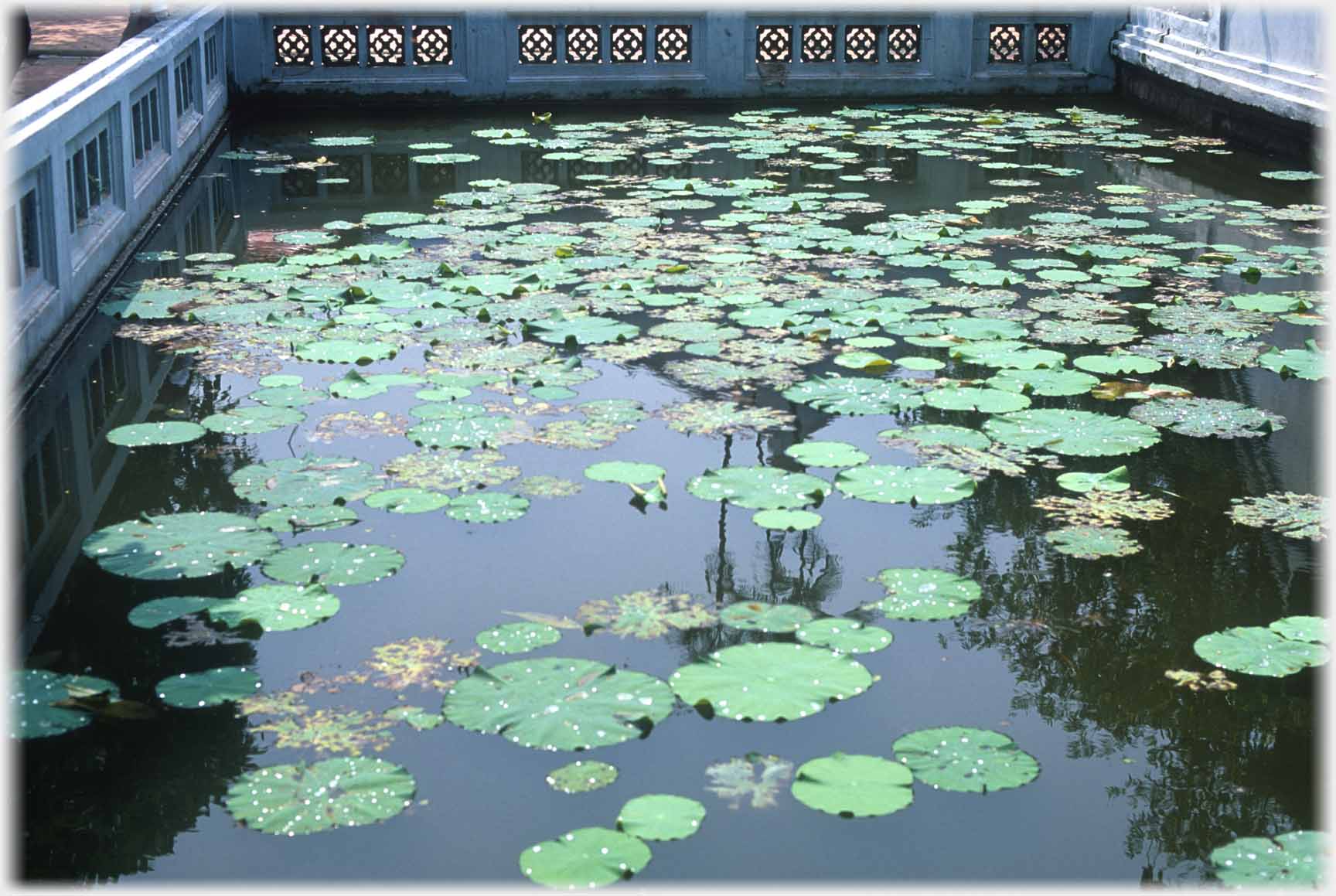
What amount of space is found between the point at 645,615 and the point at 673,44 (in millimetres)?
9146

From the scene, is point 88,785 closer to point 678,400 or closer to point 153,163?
point 678,400

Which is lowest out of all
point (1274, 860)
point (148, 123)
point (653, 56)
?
point (1274, 860)

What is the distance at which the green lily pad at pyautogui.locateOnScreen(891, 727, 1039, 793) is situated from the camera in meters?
2.38

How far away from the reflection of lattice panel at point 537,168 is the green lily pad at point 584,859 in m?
6.06

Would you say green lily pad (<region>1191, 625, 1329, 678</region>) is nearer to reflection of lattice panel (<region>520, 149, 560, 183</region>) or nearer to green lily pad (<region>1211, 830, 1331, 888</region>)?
green lily pad (<region>1211, 830, 1331, 888</region>)

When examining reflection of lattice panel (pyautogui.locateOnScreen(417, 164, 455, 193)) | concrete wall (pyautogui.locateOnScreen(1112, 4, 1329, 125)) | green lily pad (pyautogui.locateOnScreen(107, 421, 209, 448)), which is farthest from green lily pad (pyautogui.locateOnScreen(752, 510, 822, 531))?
concrete wall (pyautogui.locateOnScreen(1112, 4, 1329, 125))

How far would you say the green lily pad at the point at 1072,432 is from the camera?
12.7ft

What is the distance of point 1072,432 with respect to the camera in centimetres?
396

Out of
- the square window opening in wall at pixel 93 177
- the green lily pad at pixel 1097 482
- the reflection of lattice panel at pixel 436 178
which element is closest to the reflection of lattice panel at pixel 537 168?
the reflection of lattice panel at pixel 436 178

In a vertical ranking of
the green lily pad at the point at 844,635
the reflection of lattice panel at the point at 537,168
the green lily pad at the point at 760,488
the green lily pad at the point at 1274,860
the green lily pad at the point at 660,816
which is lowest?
the green lily pad at the point at 1274,860

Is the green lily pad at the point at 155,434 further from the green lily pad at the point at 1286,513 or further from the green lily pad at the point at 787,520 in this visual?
the green lily pad at the point at 1286,513

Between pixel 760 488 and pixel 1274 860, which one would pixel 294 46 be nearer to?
pixel 760 488

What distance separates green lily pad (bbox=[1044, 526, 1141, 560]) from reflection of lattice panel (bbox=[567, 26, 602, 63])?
8730mm

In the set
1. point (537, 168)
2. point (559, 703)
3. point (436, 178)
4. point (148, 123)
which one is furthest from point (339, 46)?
point (559, 703)
